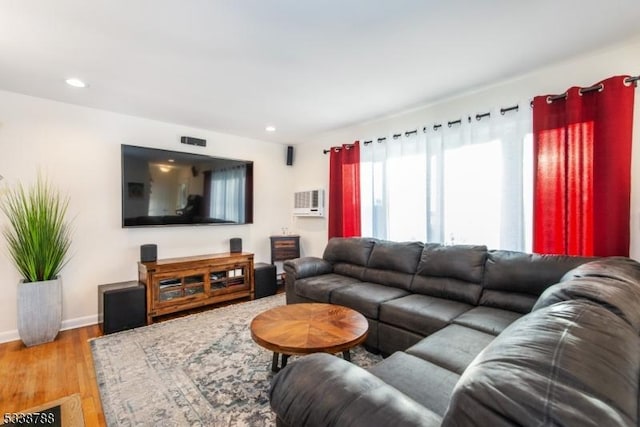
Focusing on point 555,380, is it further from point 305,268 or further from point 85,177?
point 85,177

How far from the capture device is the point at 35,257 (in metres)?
2.70

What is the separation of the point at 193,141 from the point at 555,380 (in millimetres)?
4264

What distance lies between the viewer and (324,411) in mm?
843

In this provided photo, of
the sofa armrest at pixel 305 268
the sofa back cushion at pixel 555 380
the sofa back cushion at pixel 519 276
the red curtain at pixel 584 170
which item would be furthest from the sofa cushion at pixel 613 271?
the sofa armrest at pixel 305 268

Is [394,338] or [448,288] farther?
[448,288]

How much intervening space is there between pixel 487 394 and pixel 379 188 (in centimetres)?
322

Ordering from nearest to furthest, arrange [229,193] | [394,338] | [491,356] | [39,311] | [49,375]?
[491,356]
[49,375]
[394,338]
[39,311]
[229,193]

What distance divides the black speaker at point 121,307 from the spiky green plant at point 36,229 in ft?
1.77

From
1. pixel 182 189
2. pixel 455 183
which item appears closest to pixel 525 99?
pixel 455 183

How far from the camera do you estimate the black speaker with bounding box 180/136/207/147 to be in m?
3.91

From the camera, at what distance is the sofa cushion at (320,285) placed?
289 centimetres

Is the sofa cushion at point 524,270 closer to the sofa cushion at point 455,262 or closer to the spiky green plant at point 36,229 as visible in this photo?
the sofa cushion at point 455,262

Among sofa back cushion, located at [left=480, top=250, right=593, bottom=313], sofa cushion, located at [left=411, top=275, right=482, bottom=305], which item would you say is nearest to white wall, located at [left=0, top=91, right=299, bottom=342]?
sofa cushion, located at [left=411, top=275, right=482, bottom=305]

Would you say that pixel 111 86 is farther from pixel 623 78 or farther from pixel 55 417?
pixel 623 78
